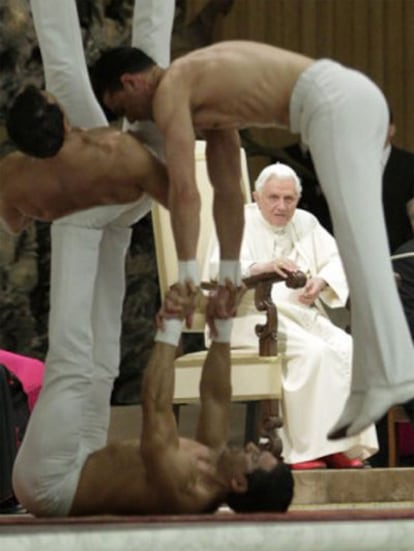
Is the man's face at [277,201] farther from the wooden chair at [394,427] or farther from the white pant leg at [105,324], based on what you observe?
the white pant leg at [105,324]

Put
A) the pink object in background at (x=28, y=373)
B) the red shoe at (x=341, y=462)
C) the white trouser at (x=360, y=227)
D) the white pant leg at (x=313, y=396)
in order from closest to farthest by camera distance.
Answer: the white trouser at (x=360, y=227) → the pink object in background at (x=28, y=373) → the white pant leg at (x=313, y=396) → the red shoe at (x=341, y=462)

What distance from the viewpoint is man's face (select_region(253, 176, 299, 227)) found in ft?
25.2

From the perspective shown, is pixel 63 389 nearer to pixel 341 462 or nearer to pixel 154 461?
pixel 154 461

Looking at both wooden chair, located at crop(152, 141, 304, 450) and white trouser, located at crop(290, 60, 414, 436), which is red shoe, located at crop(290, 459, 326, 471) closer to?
wooden chair, located at crop(152, 141, 304, 450)

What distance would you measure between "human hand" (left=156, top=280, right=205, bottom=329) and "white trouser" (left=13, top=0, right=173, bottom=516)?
30 centimetres

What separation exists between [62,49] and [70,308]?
0.81m

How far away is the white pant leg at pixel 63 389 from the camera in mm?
5316

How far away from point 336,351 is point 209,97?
2531 mm

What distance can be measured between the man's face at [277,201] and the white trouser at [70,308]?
2.13 metres

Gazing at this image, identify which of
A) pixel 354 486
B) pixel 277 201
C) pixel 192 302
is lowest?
pixel 354 486

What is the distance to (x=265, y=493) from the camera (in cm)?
514

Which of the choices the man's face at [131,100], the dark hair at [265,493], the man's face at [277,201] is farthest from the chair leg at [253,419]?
the man's face at [131,100]

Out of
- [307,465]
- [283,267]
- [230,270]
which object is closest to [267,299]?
[283,267]

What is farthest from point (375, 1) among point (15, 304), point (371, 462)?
point (371, 462)
